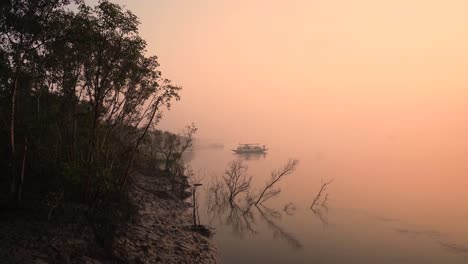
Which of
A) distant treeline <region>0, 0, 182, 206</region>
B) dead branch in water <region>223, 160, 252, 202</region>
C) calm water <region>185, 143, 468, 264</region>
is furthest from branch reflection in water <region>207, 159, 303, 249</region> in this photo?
distant treeline <region>0, 0, 182, 206</region>

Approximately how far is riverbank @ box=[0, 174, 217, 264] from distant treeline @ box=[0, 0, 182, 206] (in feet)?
5.88

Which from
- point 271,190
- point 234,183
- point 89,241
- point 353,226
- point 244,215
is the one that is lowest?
point 89,241

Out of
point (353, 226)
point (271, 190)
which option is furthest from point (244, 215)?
point (271, 190)

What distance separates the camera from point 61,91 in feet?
72.6

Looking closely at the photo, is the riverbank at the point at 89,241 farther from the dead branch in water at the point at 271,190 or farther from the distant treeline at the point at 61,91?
the dead branch in water at the point at 271,190

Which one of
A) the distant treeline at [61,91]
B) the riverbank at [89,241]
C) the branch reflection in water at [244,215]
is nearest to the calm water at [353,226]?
the branch reflection in water at [244,215]

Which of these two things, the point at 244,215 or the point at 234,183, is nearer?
the point at 244,215

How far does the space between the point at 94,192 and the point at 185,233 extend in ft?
32.5

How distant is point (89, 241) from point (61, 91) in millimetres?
9744

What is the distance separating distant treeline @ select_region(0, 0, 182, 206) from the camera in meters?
17.0

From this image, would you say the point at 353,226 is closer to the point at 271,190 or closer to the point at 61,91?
the point at 271,190

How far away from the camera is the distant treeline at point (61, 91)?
55.6ft

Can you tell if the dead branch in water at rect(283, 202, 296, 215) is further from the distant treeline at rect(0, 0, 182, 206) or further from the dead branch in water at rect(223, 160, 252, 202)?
the distant treeline at rect(0, 0, 182, 206)

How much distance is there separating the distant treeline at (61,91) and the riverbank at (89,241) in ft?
5.88
